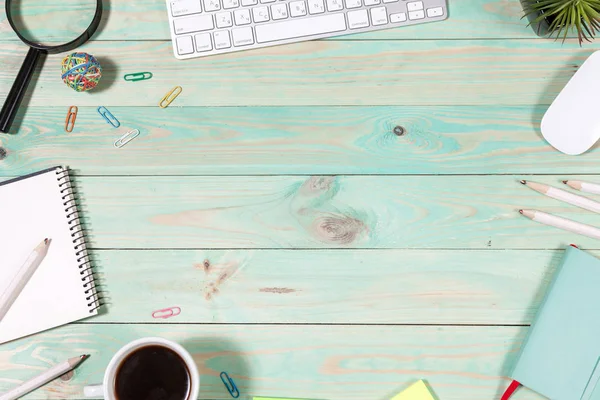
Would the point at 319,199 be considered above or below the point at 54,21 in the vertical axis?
below

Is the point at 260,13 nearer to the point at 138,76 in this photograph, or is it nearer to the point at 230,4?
the point at 230,4

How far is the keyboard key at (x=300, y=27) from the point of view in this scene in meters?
0.85

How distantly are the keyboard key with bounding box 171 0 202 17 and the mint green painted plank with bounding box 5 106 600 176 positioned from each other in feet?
0.48

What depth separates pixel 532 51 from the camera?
859 mm

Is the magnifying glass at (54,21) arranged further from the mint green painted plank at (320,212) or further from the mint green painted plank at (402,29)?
the mint green painted plank at (320,212)

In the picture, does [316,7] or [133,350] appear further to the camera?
[316,7]

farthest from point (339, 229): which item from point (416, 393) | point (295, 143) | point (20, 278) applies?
point (20, 278)

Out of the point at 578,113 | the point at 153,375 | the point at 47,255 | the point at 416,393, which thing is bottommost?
the point at 416,393

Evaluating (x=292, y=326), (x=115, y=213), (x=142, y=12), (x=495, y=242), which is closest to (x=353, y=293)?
(x=292, y=326)

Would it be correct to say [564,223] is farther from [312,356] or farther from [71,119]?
[71,119]

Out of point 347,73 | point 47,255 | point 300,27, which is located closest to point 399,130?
point 347,73

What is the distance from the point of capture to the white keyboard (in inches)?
33.2

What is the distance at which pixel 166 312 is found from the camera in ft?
2.68

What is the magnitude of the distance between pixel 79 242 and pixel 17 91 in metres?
0.25
